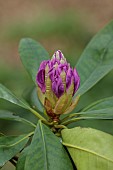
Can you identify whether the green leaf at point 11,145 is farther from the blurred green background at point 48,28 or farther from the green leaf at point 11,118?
the blurred green background at point 48,28

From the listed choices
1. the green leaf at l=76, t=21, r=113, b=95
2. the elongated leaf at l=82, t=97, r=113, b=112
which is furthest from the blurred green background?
the elongated leaf at l=82, t=97, r=113, b=112

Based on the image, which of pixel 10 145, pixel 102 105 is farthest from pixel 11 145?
pixel 102 105

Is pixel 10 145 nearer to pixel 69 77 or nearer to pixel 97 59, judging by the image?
pixel 69 77

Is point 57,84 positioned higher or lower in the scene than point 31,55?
lower

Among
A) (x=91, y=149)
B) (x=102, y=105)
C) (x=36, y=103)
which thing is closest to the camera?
(x=91, y=149)

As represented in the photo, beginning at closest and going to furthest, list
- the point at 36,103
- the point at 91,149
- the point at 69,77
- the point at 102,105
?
the point at 91,149 → the point at 69,77 → the point at 102,105 → the point at 36,103

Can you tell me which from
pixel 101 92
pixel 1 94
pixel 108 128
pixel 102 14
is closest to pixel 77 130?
pixel 1 94

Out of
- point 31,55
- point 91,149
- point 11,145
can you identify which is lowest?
point 91,149

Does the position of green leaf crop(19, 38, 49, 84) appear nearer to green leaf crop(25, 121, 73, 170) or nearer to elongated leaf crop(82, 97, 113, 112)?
elongated leaf crop(82, 97, 113, 112)
